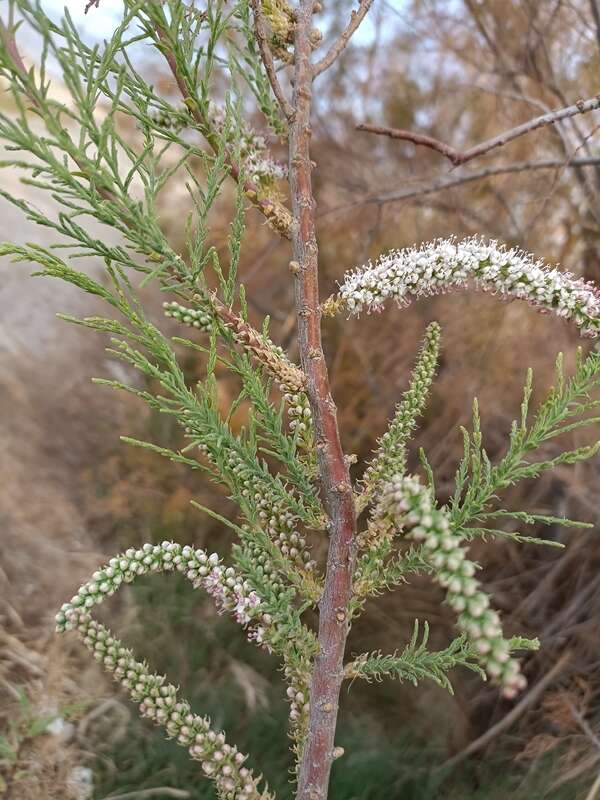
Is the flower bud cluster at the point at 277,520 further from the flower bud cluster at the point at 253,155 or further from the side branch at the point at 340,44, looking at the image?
the side branch at the point at 340,44

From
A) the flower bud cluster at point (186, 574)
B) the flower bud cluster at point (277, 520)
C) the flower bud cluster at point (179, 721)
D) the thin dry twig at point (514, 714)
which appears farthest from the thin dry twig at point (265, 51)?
the thin dry twig at point (514, 714)

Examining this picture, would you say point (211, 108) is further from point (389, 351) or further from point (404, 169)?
point (404, 169)

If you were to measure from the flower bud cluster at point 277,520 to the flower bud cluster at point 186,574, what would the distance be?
0.11 metres

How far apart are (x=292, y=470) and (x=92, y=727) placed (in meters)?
1.84

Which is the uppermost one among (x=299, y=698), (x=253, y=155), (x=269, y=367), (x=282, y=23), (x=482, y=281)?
(x=282, y=23)

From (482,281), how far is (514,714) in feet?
7.00

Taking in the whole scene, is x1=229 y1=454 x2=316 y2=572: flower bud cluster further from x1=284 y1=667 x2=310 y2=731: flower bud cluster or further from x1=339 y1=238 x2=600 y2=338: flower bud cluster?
x1=339 y1=238 x2=600 y2=338: flower bud cluster

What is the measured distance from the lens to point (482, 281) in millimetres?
1124

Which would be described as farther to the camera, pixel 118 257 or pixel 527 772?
pixel 527 772

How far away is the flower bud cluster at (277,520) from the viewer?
1274 millimetres

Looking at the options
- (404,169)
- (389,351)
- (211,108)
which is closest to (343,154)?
(404,169)

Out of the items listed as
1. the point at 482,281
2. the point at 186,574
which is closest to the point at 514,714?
the point at 186,574

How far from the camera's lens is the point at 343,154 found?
4316 millimetres

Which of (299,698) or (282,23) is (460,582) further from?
(282,23)
